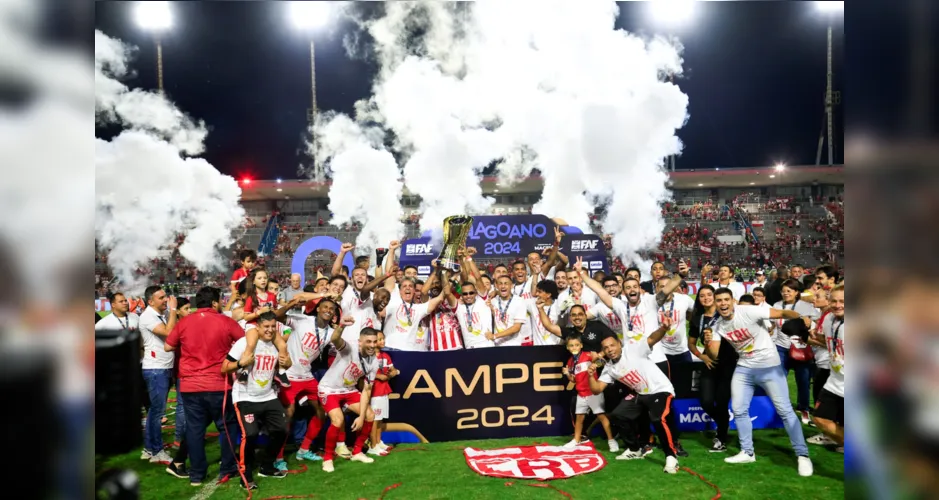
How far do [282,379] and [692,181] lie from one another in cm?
3642

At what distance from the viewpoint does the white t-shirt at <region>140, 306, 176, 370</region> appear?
7027 millimetres

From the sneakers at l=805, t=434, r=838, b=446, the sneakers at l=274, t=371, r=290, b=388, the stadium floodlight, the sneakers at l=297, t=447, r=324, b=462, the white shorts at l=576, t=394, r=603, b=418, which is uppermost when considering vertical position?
the stadium floodlight

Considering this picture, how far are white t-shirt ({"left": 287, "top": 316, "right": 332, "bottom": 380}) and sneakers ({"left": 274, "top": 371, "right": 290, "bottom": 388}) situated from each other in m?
0.06

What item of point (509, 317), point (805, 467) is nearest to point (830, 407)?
point (805, 467)

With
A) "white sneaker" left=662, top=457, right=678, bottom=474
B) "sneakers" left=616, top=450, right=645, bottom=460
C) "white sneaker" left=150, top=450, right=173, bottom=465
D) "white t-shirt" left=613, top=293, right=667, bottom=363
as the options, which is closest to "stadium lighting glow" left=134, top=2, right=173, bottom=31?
"white sneaker" left=150, top=450, right=173, bottom=465

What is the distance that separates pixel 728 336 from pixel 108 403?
24.7 feet

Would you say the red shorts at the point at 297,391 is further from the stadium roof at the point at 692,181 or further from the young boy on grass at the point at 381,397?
the stadium roof at the point at 692,181

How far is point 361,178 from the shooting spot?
3325cm

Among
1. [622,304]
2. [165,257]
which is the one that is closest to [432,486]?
[622,304]

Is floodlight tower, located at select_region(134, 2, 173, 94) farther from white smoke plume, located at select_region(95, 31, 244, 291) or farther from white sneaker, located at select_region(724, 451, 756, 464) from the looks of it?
white sneaker, located at select_region(724, 451, 756, 464)

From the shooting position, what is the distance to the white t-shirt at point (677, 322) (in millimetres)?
7781

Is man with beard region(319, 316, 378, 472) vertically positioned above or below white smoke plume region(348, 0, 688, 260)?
below

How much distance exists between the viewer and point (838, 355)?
17.4ft

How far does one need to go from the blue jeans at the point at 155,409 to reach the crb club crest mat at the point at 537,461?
3.74m
